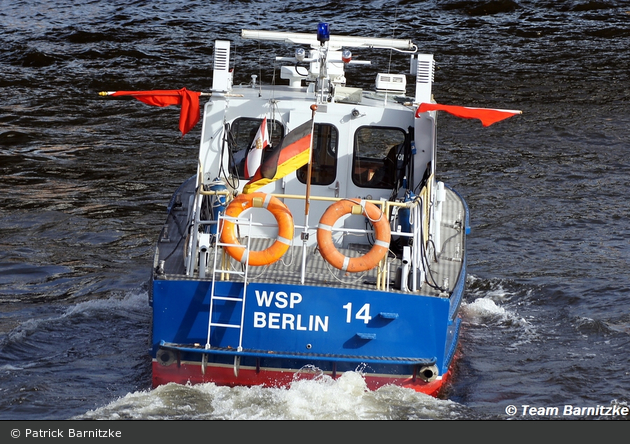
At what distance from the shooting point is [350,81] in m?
21.0

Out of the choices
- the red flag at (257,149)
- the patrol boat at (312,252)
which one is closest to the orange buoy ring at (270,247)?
the patrol boat at (312,252)

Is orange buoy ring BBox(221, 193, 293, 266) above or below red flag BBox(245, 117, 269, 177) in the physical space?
below

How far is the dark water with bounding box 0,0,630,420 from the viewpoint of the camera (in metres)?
8.60

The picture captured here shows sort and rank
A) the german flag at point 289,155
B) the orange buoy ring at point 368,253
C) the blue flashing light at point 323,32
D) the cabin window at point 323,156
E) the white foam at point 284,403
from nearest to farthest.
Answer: the white foam at point 284,403 < the orange buoy ring at point 368,253 < the german flag at point 289,155 < the blue flashing light at point 323,32 < the cabin window at point 323,156

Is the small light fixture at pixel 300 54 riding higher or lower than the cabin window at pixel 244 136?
higher

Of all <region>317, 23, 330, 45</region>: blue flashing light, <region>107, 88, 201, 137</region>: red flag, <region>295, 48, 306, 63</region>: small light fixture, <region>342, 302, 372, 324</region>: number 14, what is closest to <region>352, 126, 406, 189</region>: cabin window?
<region>295, 48, 306, 63</region>: small light fixture

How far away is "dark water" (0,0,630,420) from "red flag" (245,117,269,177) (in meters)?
2.28

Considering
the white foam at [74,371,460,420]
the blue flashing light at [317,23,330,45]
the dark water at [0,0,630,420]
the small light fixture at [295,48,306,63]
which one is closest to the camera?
the white foam at [74,371,460,420]

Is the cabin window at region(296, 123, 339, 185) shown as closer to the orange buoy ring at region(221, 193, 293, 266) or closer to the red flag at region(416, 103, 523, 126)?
the red flag at region(416, 103, 523, 126)

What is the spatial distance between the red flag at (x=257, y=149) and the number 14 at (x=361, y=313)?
206 cm

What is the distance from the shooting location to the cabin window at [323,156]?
9.84 meters

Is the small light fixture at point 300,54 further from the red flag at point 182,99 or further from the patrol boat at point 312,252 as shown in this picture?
the red flag at point 182,99

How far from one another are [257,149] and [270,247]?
149cm

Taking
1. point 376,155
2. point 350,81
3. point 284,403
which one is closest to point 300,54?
point 376,155
